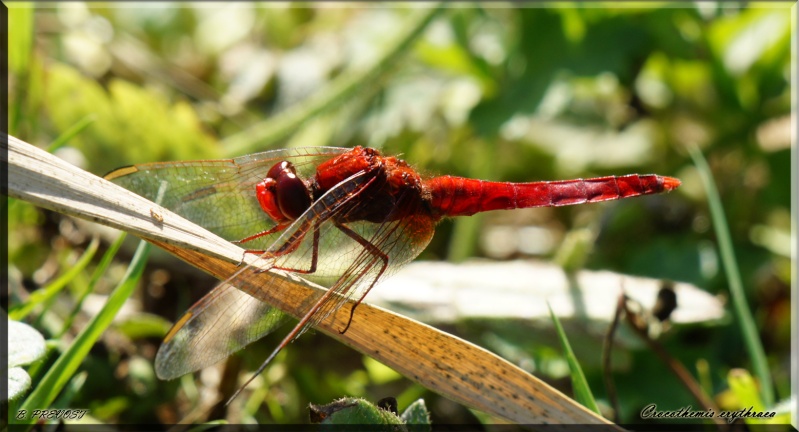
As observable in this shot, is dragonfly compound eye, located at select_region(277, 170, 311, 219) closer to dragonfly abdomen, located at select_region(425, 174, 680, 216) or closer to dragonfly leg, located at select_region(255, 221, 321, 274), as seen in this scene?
dragonfly leg, located at select_region(255, 221, 321, 274)

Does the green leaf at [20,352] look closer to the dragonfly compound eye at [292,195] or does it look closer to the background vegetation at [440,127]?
the background vegetation at [440,127]

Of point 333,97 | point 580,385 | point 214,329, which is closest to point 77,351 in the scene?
point 214,329

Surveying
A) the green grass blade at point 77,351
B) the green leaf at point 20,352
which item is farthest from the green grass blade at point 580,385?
the green leaf at point 20,352

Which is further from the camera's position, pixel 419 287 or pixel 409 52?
pixel 409 52

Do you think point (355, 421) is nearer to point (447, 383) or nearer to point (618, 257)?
point (447, 383)

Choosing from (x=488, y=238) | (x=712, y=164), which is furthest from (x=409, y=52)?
(x=712, y=164)

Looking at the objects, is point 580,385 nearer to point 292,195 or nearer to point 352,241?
point 352,241

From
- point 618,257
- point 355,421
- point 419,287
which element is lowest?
point 355,421
